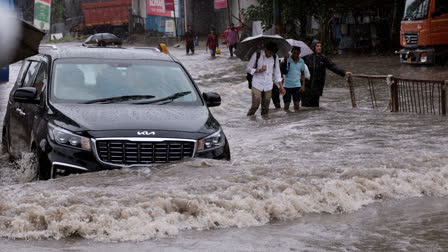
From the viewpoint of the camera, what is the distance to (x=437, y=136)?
11.3 m

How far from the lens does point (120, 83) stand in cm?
844

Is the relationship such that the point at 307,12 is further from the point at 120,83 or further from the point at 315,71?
the point at 120,83

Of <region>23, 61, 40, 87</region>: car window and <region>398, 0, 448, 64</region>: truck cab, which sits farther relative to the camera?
<region>398, 0, 448, 64</region>: truck cab

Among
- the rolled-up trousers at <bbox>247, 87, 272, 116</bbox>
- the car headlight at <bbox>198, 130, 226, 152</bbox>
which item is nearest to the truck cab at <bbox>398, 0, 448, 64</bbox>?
the rolled-up trousers at <bbox>247, 87, 272, 116</bbox>

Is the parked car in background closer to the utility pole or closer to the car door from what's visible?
the utility pole

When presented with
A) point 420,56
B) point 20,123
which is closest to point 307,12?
point 420,56

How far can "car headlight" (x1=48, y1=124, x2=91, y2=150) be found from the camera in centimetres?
712

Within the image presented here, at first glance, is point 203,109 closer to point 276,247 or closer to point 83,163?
point 83,163

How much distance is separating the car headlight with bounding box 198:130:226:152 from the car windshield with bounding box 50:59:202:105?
2.33 ft

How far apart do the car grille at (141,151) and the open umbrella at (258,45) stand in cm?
752

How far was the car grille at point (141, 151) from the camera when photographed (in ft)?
23.5

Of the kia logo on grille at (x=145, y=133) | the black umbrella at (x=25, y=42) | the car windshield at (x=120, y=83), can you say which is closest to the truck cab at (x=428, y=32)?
the car windshield at (x=120, y=83)

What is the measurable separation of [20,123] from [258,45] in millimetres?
7111

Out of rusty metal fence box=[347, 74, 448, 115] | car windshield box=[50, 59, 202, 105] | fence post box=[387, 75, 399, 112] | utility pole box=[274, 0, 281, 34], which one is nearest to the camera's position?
car windshield box=[50, 59, 202, 105]
